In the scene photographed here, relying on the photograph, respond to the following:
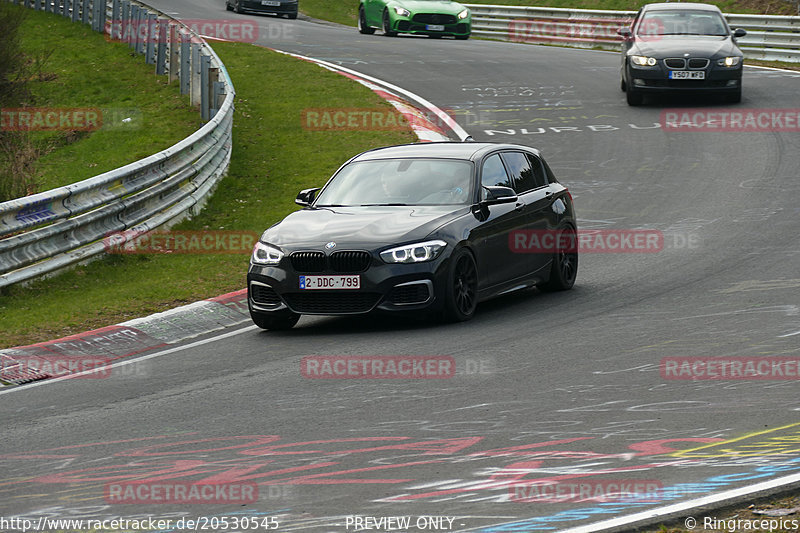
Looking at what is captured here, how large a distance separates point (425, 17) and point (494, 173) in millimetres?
24924

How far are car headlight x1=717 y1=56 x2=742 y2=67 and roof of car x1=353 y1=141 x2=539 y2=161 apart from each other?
39.6 feet

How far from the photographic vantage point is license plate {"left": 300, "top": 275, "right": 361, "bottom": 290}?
36.6 ft


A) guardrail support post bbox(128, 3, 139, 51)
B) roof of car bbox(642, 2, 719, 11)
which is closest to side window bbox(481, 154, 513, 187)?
roof of car bbox(642, 2, 719, 11)

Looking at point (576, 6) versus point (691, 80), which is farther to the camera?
point (576, 6)

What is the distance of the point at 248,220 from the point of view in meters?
17.4

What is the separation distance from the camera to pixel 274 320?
11703mm

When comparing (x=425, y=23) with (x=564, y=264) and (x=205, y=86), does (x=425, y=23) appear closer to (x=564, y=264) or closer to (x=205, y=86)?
(x=205, y=86)

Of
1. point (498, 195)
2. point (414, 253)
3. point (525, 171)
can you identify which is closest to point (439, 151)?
point (525, 171)

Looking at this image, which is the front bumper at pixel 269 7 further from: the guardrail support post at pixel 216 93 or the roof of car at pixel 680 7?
the guardrail support post at pixel 216 93

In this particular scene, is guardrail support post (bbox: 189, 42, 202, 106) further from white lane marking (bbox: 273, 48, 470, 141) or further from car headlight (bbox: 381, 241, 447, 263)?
car headlight (bbox: 381, 241, 447, 263)

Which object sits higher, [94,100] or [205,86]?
[205,86]

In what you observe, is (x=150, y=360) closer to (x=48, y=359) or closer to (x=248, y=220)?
(x=48, y=359)

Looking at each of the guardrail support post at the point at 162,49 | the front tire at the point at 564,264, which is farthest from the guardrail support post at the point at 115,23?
the front tire at the point at 564,264

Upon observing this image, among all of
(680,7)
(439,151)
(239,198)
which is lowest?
(239,198)
